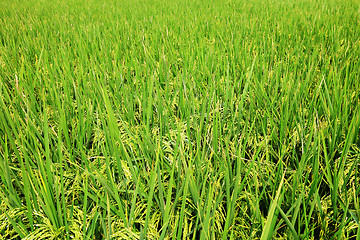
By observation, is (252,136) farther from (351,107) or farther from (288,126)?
(351,107)

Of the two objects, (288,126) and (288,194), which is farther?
(288,126)

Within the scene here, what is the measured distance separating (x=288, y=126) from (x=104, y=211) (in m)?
0.67

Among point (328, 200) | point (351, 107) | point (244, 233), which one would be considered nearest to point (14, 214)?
point (244, 233)

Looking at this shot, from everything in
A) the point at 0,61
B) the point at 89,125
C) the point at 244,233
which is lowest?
the point at 244,233

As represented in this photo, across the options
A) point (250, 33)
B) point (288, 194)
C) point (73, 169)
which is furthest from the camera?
point (250, 33)

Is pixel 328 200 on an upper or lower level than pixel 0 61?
lower

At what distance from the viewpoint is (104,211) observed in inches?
22.8

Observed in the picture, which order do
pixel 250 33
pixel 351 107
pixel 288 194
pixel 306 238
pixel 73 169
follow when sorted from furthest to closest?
pixel 250 33
pixel 351 107
pixel 73 169
pixel 288 194
pixel 306 238

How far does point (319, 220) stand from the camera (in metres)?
0.57

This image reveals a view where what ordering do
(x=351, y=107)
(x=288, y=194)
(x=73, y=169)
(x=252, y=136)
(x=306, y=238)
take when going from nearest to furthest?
(x=306, y=238)
(x=288, y=194)
(x=73, y=169)
(x=252, y=136)
(x=351, y=107)

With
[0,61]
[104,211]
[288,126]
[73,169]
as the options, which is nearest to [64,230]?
[104,211]

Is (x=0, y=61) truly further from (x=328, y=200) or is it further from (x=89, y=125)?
(x=328, y=200)

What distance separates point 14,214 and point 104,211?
0.20m

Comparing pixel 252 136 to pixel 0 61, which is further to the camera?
pixel 0 61
